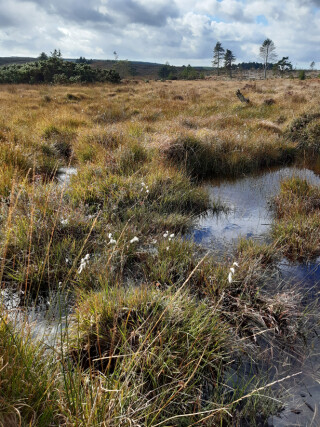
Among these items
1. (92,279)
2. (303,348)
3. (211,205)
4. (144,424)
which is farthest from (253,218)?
(144,424)

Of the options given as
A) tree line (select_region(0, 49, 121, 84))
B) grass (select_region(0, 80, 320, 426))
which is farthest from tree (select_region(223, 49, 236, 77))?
grass (select_region(0, 80, 320, 426))

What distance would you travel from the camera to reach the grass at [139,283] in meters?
1.59

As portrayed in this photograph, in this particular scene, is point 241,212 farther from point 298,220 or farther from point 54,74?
point 54,74

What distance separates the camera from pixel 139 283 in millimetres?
3051

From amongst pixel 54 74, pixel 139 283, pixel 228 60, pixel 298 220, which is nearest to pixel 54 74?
pixel 54 74

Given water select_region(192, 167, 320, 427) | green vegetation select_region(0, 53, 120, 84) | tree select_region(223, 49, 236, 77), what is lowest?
water select_region(192, 167, 320, 427)

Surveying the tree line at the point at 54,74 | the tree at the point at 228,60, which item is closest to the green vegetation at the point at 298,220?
the tree line at the point at 54,74

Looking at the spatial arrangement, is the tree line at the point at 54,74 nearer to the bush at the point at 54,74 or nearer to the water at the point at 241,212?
the bush at the point at 54,74

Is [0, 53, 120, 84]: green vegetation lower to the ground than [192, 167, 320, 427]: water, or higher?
higher

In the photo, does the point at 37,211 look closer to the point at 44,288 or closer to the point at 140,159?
the point at 44,288

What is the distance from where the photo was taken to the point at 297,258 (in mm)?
3689

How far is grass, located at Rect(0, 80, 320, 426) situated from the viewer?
1587 millimetres

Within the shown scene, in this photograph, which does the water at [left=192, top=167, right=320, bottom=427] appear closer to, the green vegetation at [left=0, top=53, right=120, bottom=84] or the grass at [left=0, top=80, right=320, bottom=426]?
the grass at [left=0, top=80, right=320, bottom=426]

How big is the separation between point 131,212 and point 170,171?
1.75 metres
